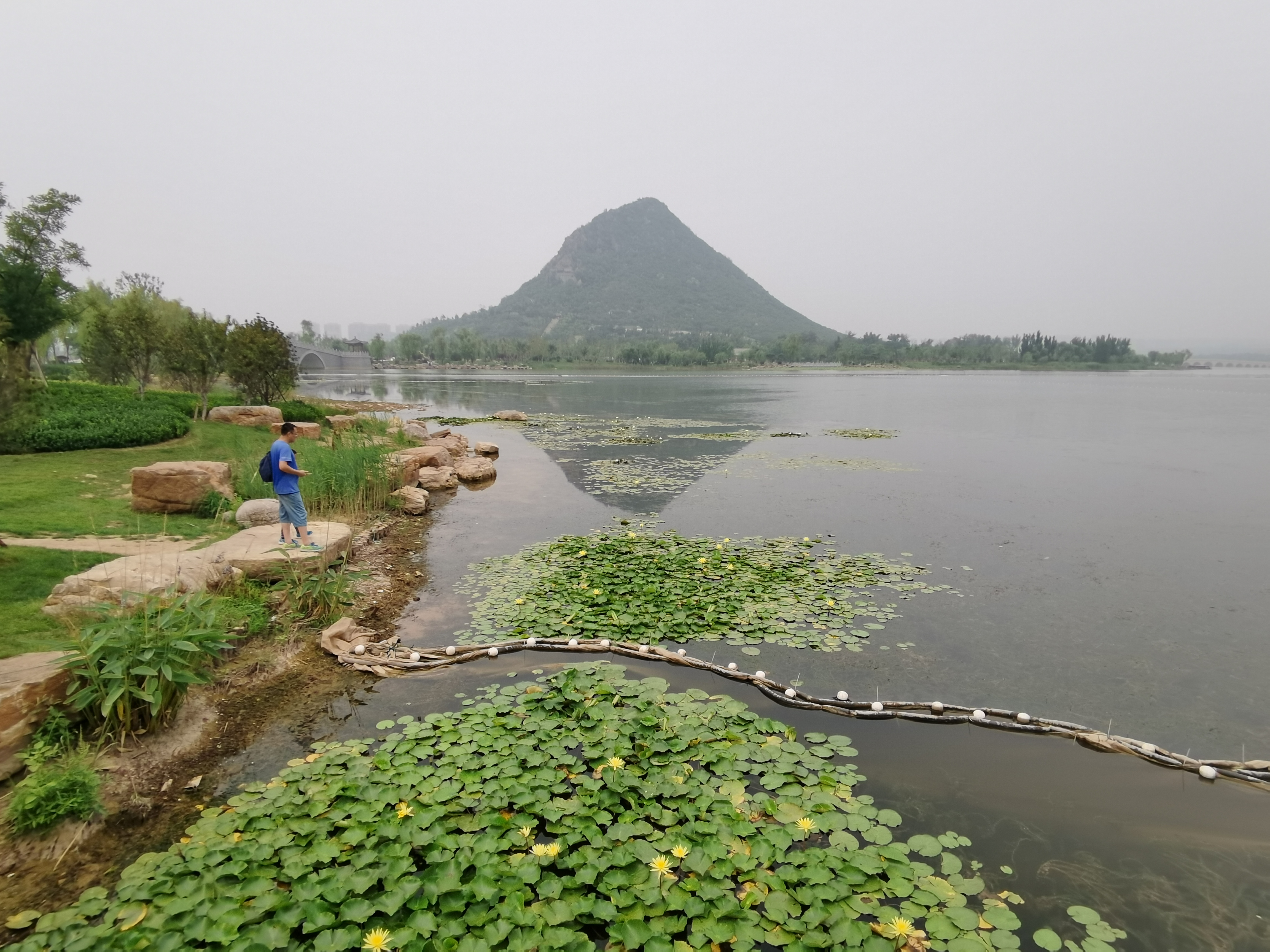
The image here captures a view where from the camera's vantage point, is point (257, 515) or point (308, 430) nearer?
point (257, 515)

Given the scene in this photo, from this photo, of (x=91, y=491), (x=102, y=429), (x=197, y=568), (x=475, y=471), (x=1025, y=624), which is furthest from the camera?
(x=475, y=471)

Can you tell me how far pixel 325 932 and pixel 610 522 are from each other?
824cm

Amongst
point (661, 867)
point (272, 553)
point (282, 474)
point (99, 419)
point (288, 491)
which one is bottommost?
point (661, 867)

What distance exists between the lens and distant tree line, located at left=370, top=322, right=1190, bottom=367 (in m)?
103

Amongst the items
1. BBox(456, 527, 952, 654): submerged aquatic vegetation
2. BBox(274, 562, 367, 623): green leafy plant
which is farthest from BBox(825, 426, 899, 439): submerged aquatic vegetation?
BBox(274, 562, 367, 623): green leafy plant

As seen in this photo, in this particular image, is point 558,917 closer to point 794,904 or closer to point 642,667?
point 794,904

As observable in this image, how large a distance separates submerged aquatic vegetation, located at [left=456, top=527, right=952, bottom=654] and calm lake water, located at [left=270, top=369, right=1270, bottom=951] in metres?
0.30

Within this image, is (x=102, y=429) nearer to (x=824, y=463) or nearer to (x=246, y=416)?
(x=246, y=416)

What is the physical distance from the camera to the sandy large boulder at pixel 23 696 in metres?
3.67

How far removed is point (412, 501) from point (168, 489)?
367cm

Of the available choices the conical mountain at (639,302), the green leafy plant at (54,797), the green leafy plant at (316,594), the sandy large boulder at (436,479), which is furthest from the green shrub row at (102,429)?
the conical mountain at (639,302)

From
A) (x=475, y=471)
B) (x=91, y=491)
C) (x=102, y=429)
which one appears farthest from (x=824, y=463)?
(x=102, y=429)

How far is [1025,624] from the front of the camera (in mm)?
6832

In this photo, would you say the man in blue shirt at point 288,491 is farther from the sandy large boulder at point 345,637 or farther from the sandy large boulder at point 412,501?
the sandy large boulder at point 412,501
